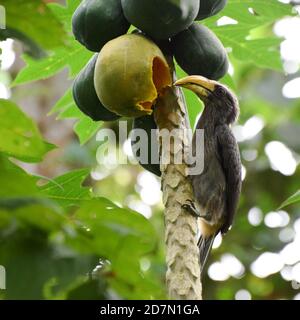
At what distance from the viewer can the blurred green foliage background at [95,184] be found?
3.38 feet

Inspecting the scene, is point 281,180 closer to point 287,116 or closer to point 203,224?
point 287,116

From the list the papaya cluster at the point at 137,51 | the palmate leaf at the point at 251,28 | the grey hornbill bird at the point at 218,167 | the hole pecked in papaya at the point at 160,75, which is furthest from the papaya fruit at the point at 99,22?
the grey hornbill bird at the point at 218,167

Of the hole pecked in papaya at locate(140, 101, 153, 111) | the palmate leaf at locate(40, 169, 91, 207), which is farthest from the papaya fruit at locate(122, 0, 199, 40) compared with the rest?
the palmate leaf at locate(40, 169, 91, 207)

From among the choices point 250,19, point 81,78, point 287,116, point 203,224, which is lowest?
point 203,224

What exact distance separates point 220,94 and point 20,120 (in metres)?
2.00

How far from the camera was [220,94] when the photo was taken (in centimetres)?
315

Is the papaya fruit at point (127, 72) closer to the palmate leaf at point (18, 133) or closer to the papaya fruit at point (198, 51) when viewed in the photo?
the papaya fruit at point (198, 51)

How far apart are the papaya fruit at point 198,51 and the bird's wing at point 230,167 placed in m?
0.78

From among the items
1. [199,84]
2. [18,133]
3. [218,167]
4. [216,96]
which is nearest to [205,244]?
[218,167]

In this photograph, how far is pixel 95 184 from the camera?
22.4 feet

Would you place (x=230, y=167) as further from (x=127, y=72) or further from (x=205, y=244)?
(x=127, y=72)

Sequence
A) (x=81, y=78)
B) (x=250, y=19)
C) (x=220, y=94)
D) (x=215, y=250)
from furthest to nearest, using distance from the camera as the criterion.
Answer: (x=215, y=250) → (x=220, y=94) → (x=250, y=19) → (x=81, y=78)

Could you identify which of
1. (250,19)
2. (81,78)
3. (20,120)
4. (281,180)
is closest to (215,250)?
(281,180)

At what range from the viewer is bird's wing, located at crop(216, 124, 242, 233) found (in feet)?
10.4
